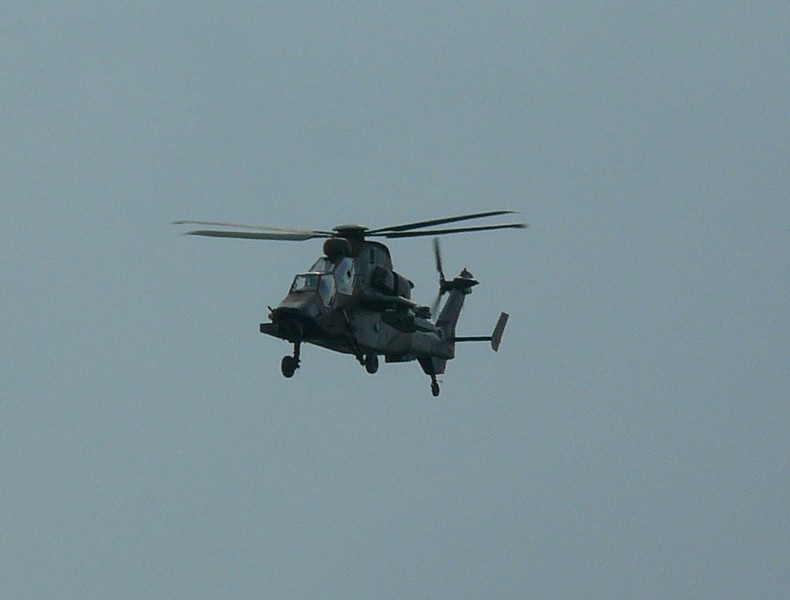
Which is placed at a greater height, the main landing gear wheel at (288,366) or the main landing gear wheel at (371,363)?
the main landing gear wheel at (371,363)

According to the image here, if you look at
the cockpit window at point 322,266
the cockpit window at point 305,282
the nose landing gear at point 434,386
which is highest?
the cockpit window at point 322,266

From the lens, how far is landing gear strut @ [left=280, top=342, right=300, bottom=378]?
62.1 metres

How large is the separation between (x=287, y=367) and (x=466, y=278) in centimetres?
1540

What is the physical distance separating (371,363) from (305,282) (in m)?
4.49

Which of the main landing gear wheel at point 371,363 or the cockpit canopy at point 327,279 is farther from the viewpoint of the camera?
the main landing gear wheel at point 371,363

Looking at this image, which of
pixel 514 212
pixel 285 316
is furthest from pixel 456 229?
pixel 285 316

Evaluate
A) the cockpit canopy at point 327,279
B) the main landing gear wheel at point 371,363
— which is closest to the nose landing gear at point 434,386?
the main landing gear wheel at point 371,363

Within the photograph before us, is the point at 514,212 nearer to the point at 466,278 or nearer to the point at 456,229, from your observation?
the point at 456,229

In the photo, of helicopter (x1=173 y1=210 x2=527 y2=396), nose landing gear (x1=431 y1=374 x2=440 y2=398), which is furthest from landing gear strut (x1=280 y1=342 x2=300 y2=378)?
nose landing gear (x1=431 y1=374 x2=440 y2=398)

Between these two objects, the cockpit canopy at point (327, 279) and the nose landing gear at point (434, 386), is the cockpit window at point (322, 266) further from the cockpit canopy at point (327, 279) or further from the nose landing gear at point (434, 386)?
the nose landing gear at point (434, 386)

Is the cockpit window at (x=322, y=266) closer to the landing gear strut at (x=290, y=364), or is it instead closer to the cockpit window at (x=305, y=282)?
the cockpit window at (x=305, y=282)

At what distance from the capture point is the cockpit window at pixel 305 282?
62188 millimetres

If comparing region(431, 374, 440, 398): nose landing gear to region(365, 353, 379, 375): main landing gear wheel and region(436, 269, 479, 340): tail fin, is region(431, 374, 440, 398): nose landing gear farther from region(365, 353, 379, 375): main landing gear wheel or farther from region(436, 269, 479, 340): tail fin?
region(365, 353, 379, 375): main landing gear wheel

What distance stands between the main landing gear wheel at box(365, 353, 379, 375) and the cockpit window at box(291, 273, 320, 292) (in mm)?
4136
